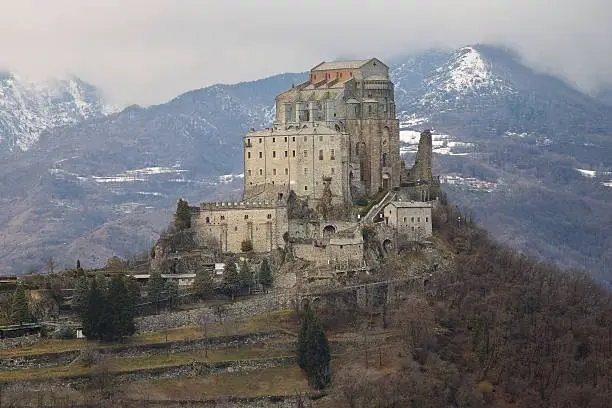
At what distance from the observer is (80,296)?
310 ft

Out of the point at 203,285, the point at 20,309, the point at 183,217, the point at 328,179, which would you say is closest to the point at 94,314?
the point at 20,309

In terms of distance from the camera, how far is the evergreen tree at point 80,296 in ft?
307

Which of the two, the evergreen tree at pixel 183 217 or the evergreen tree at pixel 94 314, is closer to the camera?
the evergreen tree at pixel 94 314

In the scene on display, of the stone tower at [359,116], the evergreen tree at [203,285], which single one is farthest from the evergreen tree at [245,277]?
the stone tower at [359,116]

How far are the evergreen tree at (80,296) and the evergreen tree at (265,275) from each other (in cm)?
1484

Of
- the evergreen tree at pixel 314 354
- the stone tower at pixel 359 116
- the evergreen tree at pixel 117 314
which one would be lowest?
the evergreen tree at pixel 314 354

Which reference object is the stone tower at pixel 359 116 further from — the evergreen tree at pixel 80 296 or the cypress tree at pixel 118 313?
the cypress tree at pixel 118 313

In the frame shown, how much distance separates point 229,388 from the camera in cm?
9000

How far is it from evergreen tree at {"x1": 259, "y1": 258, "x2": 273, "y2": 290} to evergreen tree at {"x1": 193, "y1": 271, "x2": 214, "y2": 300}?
4.36 metres

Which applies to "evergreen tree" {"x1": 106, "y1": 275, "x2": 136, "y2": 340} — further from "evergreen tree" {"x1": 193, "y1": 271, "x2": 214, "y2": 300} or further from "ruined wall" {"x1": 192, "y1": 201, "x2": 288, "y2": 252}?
"ruined wall" {"x1": 192, "y1": 201, "x2": 288, "y2": 252}

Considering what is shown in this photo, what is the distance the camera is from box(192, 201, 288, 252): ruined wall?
108062 mm

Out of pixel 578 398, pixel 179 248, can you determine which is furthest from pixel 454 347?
pixel 179 248

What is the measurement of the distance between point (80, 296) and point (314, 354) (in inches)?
673

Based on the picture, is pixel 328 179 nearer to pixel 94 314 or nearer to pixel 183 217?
pixel 183 217
